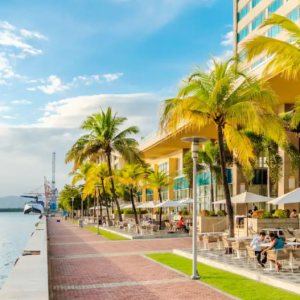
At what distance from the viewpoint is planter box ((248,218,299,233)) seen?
23.7 m

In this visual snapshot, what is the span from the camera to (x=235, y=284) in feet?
38.9

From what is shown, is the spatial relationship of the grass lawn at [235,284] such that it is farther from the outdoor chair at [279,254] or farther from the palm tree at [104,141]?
the palm tree at [104,141]

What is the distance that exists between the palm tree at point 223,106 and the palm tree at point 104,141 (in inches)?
746

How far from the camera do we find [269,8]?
45.3 m

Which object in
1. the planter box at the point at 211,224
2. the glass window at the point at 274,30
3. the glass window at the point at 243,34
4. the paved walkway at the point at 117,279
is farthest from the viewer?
the glass window at the point at 243,34

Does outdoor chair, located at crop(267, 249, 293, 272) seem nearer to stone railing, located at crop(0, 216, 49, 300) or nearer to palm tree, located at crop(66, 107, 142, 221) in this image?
stone railing, located at crop(0, 216, 49, 300)

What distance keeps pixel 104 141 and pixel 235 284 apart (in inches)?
1068

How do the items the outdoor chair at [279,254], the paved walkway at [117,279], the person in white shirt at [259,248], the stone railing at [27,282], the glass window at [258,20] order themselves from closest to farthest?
1. the stone railing at [27,282]
2. the paved walkway at [117,279]
3. the outdoor chair at [279,254]
4. the person in white shirt at [259,248]
5. the glass window at [258,20]

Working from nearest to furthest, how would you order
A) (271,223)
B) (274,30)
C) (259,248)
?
(259,248)
(271,223)
(274,30)

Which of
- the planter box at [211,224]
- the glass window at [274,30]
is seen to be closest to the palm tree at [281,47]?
the planter box at [211,224]

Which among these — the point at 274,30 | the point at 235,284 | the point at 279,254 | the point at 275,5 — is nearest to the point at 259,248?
the point at 279,254

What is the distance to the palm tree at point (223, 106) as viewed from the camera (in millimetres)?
17969

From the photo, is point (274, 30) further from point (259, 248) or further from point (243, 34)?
point (259, 248)

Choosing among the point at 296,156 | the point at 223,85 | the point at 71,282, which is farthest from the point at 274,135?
the point at 296,156
